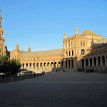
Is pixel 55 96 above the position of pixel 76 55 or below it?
below

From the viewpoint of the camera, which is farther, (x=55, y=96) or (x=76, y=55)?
(x=76, y=55)

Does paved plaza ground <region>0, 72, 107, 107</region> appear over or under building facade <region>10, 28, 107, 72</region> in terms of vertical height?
under

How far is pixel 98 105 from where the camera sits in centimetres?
1423

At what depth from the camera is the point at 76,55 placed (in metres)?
124

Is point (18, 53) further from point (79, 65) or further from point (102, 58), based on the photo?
point (102, 58)

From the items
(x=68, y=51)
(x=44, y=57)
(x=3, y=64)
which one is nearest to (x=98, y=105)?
(x=3, y=64)

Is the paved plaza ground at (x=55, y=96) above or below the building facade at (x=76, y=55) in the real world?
below

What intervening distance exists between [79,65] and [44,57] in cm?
4172

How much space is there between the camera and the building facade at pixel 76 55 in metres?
104

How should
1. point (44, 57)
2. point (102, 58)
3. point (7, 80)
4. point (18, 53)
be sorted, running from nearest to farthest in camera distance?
1. point (7, 80)
2. point (102, 58)
3. point (44, 57)
4. point (18, 53)

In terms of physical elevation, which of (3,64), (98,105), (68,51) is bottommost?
(98,105)

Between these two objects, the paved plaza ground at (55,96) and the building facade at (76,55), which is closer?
the paved plaza ground at (55,96)

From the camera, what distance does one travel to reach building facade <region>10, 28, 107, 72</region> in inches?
4099

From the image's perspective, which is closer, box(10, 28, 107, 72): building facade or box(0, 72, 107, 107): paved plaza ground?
box(0, 72, 107, 107): paved plaza ground
